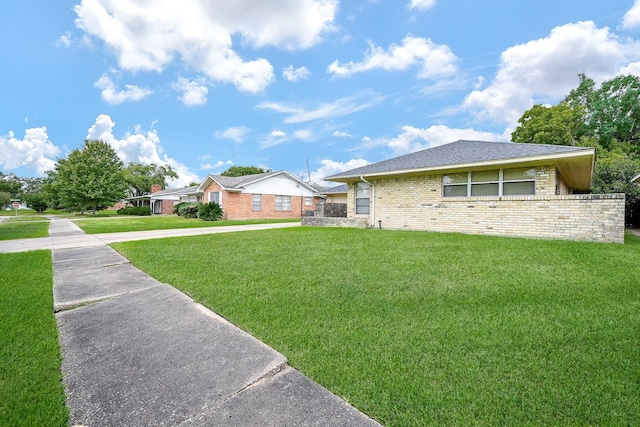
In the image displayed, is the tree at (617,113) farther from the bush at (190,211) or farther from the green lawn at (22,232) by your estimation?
the green lawn at (22,232)

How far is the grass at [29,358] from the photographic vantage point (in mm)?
1804

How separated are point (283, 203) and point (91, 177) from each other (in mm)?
20545

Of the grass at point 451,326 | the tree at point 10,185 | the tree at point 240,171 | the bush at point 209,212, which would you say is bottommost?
the grass at point 451,326

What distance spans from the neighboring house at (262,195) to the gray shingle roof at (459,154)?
11.5 meters

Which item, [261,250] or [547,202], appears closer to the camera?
[261,250]

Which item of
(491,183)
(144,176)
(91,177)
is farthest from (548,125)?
(144,176)

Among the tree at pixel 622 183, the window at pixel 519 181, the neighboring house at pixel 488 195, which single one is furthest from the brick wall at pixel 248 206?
the tree at pixel 622 183

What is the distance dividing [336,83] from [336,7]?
17.1 ft

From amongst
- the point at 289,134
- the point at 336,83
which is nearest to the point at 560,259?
the point at 336,83

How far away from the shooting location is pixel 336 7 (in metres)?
13.1

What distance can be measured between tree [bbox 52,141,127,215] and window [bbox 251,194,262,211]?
17.5 m

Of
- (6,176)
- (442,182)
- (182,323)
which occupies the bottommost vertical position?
(182,323)

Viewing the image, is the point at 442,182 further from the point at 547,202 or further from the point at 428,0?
the point at 428,0

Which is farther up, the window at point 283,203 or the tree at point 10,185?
the tree at point 10,185
